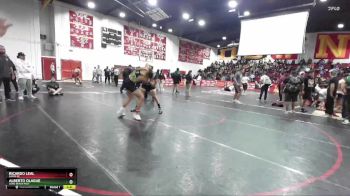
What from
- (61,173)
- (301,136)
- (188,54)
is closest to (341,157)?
(301,136)

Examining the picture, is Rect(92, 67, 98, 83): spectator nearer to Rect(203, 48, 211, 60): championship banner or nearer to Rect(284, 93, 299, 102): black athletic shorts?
Rect(284, 93, 299, 102): black athletic shorts

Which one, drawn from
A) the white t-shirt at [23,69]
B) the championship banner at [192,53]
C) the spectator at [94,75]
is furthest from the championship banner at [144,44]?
the white t-shirt at [23,69]

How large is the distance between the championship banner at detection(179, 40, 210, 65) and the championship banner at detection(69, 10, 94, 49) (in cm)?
1363

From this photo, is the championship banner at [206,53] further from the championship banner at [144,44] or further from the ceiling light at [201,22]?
the ceiling light at [201,22]

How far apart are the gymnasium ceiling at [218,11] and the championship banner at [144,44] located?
1.14 meters

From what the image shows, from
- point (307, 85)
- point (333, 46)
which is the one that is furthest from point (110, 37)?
point (333, 46)

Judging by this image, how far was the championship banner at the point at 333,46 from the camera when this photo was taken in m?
23.1

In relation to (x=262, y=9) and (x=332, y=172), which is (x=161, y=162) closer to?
(x=332, y=172)

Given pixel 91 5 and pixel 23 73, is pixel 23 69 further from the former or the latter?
pixel 91 5

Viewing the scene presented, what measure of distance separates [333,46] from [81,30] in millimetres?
26062

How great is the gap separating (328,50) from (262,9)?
12.6 m
